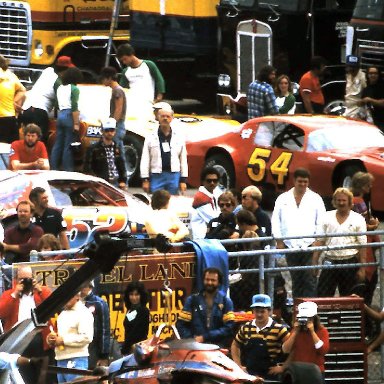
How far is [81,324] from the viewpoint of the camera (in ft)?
45.7

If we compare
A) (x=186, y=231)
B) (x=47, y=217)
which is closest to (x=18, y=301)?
(x=186, y=231)

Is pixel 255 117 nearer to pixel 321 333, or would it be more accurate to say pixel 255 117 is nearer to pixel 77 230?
pixel 77 230

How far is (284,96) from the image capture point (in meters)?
24.9

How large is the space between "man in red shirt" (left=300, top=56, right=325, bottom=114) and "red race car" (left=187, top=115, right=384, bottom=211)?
12.0ft

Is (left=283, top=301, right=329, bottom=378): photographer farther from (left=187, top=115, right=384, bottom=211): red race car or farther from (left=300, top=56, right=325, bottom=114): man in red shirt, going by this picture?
(left=300, top=56, right=325, bottom=114): man in red shirt

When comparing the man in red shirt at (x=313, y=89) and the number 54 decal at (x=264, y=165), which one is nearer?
the number 54 decal at (x=264, y=165)

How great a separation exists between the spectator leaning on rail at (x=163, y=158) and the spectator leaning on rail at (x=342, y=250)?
3.16 metres

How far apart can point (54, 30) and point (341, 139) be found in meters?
9.76

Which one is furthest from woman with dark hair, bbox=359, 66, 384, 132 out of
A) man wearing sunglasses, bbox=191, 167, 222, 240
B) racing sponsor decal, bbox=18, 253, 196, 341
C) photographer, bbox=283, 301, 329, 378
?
photographer, bbox=283, 301, 329, 378

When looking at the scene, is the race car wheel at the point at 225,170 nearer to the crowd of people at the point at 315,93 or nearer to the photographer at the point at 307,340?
the crowd of people at the point at 315,93

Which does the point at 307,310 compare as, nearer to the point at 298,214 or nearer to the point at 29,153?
the point at 298,214

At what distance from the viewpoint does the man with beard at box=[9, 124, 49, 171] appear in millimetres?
19906

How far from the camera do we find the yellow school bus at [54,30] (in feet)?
97.3

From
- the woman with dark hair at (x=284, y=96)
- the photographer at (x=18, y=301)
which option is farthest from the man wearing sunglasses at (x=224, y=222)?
the woman with dark hair at (x=284, y=96)
